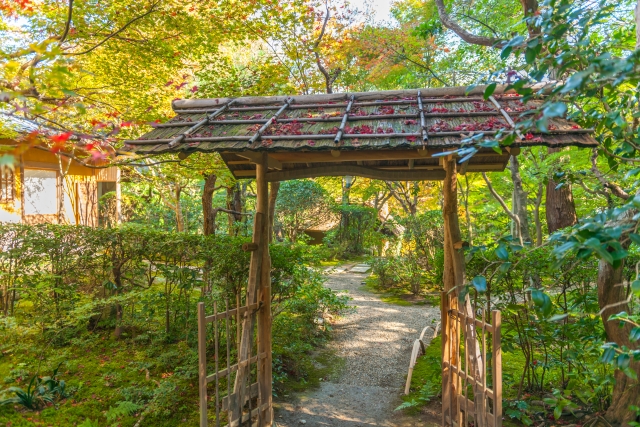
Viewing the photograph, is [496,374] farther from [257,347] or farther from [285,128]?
[285,128]

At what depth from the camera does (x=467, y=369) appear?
3.52 meters

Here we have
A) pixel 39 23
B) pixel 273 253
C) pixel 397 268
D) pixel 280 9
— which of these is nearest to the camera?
pixel 273 253

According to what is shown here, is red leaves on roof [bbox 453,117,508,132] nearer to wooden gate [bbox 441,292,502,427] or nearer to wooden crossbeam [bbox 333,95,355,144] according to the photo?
wooden crossbeam [bbox 333,95,355,144]

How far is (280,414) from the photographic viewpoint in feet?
14.7

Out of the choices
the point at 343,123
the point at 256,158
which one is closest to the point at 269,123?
the point at 256,158

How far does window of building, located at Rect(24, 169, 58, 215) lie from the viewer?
418 inches

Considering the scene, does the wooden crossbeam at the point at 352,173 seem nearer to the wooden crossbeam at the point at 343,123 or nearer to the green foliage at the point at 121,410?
the wooden crossbeam at the point at 343,123

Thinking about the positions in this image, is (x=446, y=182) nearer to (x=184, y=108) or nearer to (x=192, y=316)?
(x=184, y=108)

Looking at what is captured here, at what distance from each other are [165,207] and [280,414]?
1125 cm

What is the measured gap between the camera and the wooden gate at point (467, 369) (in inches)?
120

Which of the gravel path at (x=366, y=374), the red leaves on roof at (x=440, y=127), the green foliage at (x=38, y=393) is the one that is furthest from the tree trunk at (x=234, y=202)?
the red leaves on roof at (x=440, y=127)

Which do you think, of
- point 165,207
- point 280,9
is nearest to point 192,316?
point 280,9

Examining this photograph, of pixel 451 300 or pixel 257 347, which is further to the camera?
pixel 257 347

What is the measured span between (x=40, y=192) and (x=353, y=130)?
10921 mm
